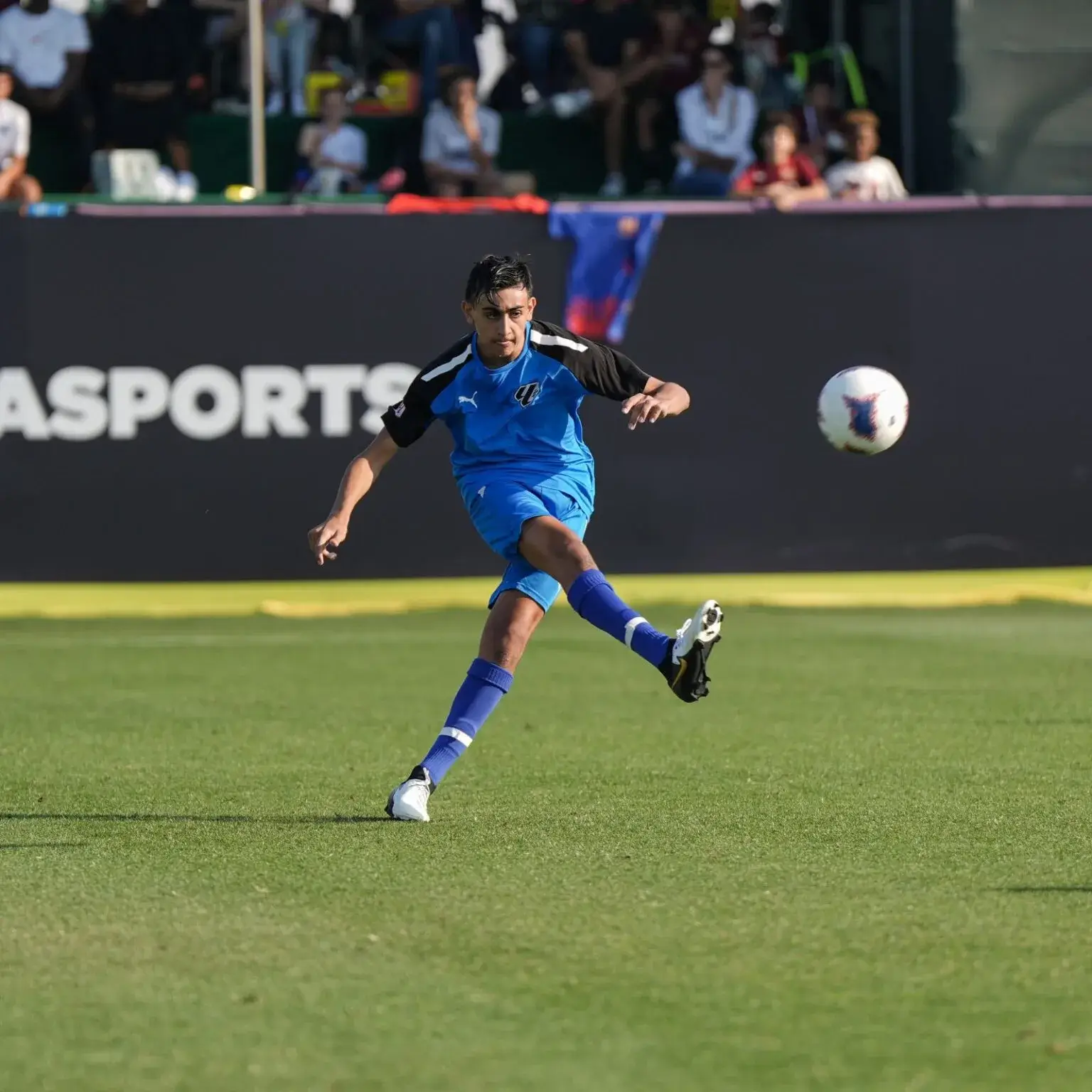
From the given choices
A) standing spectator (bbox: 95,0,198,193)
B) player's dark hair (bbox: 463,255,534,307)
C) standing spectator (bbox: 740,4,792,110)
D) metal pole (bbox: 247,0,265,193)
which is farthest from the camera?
standing spectator (bbox: 740,4,792,110)

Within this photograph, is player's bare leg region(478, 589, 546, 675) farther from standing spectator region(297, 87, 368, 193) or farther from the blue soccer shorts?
standing spectator region(297, 87, 368, 193)

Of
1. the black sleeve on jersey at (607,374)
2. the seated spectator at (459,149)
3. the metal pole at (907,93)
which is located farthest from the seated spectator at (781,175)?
the black sleeve on jersey at (607,374)

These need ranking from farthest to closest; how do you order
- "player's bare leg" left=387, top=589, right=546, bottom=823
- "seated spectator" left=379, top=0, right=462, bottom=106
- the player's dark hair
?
"seated spectator" left=379, top=0, right=462, bottom=106, "player's bare leg" left=387, top=589, right=546, bottom=823, the player's dark hair

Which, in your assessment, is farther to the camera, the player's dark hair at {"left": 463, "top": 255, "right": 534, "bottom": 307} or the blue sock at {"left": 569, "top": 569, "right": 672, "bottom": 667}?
the player's dark hair at {"left": 463, "top": 255, "right": 534, "bottom": 307}

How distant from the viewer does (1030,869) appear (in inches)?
248

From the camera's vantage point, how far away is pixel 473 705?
745 cm

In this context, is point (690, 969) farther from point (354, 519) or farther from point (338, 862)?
point (354, 519)

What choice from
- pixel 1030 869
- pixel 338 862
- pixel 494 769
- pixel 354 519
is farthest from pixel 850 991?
pixel 354 519

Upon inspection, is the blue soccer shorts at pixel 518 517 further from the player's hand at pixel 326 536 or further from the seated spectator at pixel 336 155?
the seated spectator at pixel 336 155

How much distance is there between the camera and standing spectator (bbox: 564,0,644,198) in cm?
1730

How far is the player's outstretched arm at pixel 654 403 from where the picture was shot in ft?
23.3

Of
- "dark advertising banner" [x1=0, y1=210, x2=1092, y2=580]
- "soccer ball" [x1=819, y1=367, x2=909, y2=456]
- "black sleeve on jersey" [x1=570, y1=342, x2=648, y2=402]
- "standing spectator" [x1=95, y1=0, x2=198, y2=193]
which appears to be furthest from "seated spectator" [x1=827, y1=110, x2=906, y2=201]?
"black sleeve on jersey" [x1=570, y1=342, x2=648, y2=402]

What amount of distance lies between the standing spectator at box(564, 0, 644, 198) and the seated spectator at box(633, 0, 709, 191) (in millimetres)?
114

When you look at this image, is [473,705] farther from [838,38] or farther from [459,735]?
[838,38]
